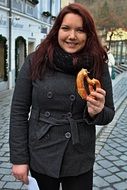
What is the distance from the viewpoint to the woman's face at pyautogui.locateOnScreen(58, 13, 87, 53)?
228 centimetres

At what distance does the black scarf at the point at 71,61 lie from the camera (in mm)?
2273

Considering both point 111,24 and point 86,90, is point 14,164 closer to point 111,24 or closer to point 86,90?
point 86,90

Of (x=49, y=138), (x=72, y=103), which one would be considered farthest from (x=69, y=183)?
(x=72, y=103)

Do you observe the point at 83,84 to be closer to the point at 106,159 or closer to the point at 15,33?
the point at 106,159

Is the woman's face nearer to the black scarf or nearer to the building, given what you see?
the black scarf

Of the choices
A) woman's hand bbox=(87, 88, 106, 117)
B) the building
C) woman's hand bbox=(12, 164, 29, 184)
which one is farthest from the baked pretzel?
the building

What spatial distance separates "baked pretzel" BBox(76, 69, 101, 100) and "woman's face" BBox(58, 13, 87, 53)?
0.68ft

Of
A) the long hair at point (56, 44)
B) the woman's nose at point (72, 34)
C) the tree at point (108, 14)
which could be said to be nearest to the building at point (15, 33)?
the long hair at point (56, 44)

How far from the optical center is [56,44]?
2.38 meters

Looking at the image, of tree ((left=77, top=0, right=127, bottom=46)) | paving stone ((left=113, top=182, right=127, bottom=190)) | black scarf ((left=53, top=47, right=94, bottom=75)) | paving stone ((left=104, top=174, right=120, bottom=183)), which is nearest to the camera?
black scarf ((left=53, top=47, right=94, bottom=75))

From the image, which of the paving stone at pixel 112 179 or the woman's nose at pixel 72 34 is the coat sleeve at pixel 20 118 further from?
the paving stone at pixel 112 179

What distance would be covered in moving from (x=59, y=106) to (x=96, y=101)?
271mm

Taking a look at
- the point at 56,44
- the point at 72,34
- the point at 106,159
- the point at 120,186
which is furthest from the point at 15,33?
the point at 72,34

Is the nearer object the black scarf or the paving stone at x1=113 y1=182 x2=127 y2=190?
the black scarf
